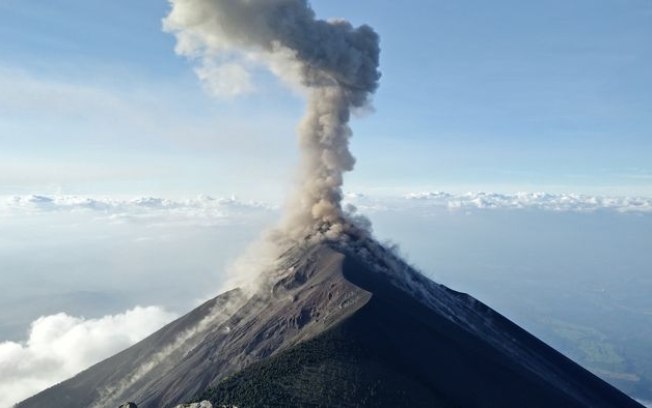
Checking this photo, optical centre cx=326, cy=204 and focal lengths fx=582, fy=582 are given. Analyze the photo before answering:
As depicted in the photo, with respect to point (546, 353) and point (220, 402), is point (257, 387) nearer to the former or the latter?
point (220, 402)

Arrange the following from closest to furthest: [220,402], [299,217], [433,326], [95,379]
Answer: [220,402], [433,326], [95,379], [299,217]

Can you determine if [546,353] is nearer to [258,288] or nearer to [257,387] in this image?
[258,288]

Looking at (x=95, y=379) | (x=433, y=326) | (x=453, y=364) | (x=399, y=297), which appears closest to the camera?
(x=453, y=364)

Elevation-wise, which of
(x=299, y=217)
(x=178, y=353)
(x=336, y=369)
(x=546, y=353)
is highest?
(x=299, y=217)

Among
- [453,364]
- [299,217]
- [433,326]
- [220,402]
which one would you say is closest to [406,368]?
[453,364]

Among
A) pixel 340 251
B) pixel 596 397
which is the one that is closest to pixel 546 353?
pixel 596 397

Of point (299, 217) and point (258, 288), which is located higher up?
point (299, 217)

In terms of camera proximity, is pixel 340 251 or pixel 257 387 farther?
pixel 340 251
